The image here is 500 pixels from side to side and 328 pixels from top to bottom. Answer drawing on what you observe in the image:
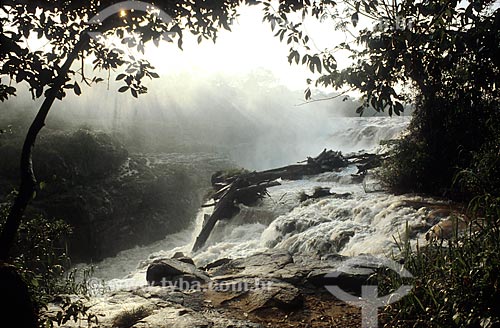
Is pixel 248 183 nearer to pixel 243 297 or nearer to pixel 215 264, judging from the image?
pixel 215 264

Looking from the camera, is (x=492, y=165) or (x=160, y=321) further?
(x=492, y=165)

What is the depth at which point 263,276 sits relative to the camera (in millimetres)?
5762

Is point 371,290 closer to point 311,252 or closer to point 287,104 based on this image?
point 311,252

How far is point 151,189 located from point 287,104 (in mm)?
34909

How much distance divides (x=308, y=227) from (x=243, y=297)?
14.0 ft

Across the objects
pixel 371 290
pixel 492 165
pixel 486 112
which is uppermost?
pixel 486 112

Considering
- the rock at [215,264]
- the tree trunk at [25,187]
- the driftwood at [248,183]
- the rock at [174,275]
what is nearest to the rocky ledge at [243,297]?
the rock at [174,275]

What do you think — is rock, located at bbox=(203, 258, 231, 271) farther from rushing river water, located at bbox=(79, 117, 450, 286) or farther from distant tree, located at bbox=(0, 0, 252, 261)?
distant tree, located at bbox=(0, 0, 252, 261)

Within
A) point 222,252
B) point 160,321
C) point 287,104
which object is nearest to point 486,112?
point 222,252

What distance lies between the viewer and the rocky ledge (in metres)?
3.79

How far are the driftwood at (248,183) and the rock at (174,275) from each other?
4.07m

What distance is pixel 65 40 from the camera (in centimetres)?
289

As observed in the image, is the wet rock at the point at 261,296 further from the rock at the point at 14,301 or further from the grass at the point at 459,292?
the rock at the point at 14,301

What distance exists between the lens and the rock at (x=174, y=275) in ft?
19.6
